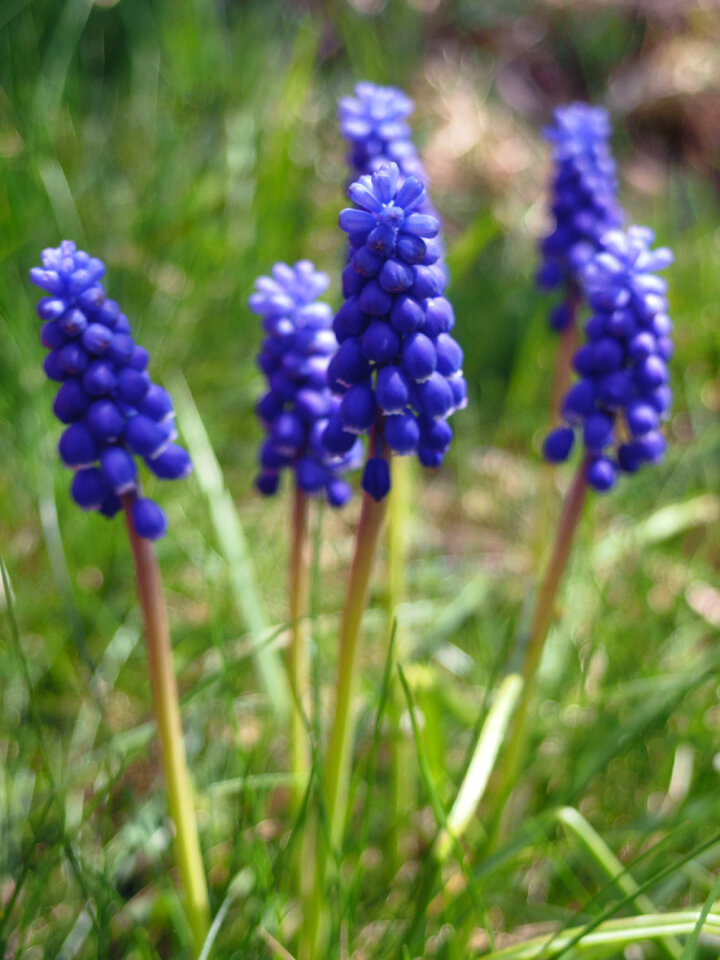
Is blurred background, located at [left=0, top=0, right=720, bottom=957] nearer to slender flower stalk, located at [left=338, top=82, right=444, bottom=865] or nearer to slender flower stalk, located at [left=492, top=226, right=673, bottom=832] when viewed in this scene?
slender flower stalk, located at [left=338, top=82, right=444, bottom=865]

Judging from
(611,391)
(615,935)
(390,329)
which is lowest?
(615,935)

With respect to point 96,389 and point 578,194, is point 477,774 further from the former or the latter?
point 578,194

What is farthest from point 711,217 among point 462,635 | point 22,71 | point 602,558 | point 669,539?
point 22,71

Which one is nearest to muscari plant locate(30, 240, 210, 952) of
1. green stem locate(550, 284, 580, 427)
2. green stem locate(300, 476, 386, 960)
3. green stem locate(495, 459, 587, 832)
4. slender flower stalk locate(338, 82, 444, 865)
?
green stem locate(300, 476, 386, 960)

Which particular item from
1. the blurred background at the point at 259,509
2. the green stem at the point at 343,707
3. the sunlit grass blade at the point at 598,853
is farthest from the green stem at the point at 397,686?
the sunlit grass blade at the point at 598,853

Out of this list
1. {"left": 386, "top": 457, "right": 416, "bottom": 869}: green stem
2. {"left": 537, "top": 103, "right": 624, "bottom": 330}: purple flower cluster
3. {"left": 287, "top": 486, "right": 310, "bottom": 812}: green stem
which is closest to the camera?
{"left": 287, "top": 486, "right": 310, "bottom": 812}: green stem

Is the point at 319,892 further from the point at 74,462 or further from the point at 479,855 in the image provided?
the point at 74,462

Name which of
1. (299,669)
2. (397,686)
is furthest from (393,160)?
(397,686)
